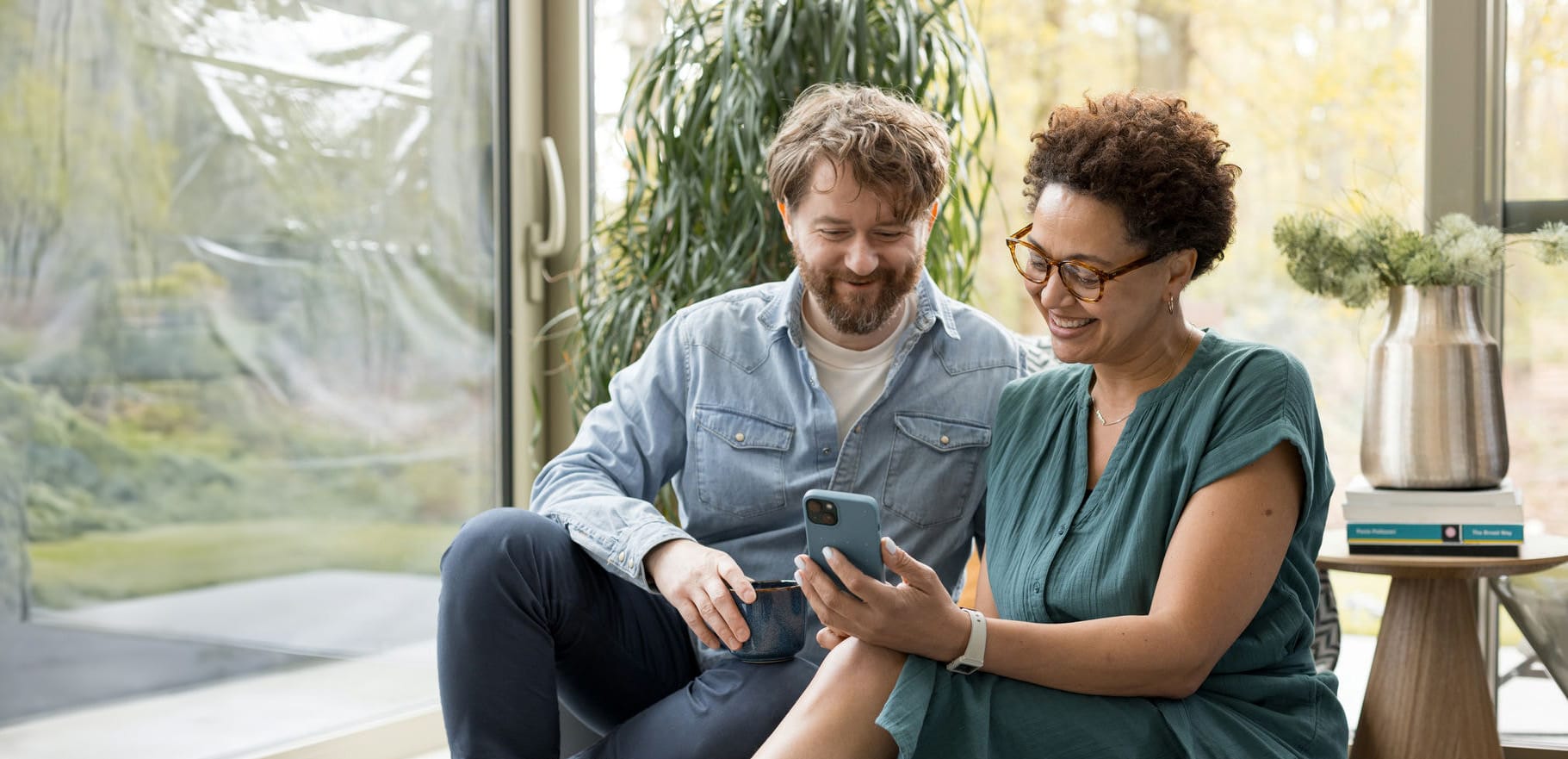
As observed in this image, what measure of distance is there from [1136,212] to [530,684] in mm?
916

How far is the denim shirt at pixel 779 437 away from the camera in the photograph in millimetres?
1791

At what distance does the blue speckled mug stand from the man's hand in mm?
18

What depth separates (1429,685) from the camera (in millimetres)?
1856

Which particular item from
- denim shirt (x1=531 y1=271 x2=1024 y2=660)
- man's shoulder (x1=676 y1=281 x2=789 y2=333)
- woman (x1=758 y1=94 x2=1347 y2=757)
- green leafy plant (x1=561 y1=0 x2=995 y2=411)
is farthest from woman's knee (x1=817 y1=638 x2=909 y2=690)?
green leafy plant (x1=561 y1=0 x2=995 y2=411)

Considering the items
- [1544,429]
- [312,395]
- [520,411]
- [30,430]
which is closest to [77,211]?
[30,430]

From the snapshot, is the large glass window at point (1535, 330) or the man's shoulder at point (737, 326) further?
the large glass window at point (1535, 330)

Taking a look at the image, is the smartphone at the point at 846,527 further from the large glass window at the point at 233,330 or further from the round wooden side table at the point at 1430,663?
the large glass window at the point at 233,330

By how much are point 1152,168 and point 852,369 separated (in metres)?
0.57

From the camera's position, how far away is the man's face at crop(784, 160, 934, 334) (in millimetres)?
1771

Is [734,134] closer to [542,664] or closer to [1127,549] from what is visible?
[542,664]

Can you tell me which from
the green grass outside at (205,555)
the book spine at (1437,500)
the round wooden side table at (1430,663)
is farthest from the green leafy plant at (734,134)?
the round wooden side table at (1430,663)

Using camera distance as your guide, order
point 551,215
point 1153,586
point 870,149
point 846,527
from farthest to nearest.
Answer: point 551,215, point 870,149, point 1153,586, point 846,527

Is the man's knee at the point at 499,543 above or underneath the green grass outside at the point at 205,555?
above

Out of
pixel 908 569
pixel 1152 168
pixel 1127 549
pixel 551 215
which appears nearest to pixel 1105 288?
pixel 1152 168
